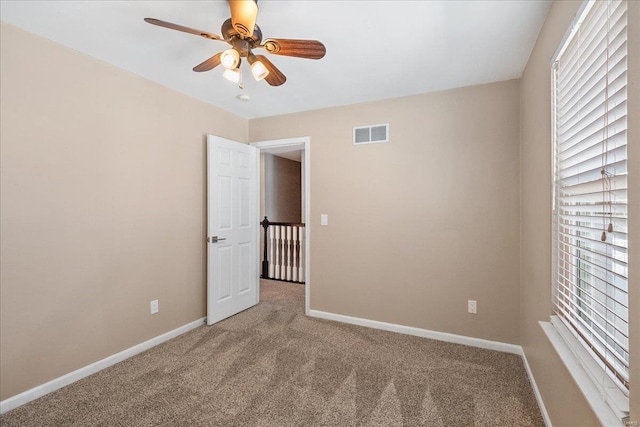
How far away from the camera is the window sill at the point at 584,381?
0.96m

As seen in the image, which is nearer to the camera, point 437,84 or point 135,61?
point 135,61

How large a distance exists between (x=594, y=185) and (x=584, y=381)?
0.76 meters

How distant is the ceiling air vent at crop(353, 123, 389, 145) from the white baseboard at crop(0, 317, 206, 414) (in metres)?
2.63

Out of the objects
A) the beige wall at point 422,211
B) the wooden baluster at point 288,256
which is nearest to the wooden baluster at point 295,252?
the wooden baluster at point 288,256

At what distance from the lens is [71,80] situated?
2201 mm

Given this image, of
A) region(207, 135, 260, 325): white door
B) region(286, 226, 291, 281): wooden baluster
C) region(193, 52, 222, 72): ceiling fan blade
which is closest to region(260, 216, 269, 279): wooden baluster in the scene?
region(286, 226, 291, 281): wooden baluster

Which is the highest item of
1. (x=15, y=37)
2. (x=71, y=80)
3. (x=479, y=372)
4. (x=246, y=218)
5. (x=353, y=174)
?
(x=15, y=37)

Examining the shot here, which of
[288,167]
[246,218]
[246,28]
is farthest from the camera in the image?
[288,167]

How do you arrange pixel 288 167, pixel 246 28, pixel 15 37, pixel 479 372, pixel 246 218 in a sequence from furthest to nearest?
pixel 288 167, pixel 246 218, pixel 479 372, pixel 15 37, pixel 246 28

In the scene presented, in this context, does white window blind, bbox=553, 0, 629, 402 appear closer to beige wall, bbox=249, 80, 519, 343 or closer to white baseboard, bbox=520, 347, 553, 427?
white baseboard, bbox=520, 347, 553, 427

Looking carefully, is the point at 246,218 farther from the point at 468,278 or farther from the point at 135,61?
the point at 468,278

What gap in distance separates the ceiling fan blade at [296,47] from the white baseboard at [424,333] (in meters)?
2.60

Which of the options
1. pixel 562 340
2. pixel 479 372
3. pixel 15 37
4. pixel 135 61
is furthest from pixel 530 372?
pixel 15 37

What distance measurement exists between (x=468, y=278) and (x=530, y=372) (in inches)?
33.1
